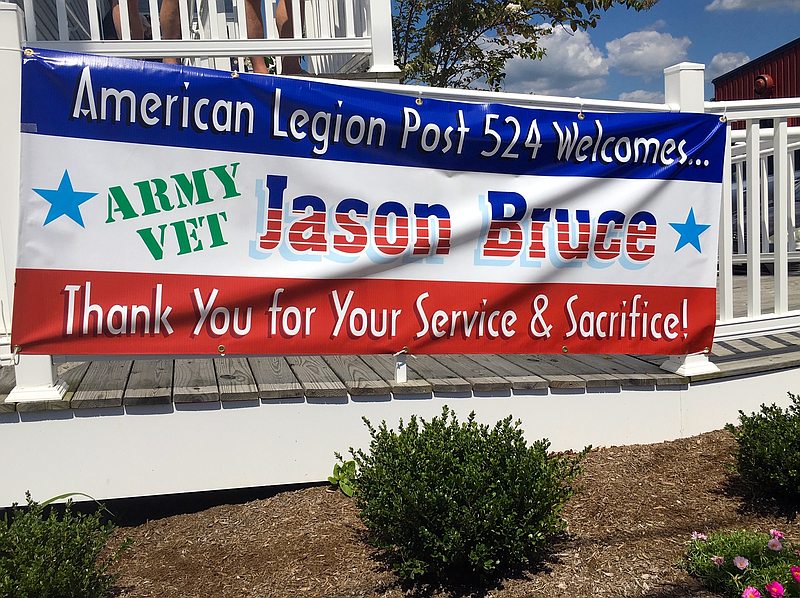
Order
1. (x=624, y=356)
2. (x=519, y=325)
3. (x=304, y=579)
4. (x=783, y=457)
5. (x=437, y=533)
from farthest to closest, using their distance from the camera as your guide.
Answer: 1. (x=624, y=356)
2. (x=519, y=325)
3. (x=783, y=457)
4. (x=304, y=579)
5. (x=437, y=533)

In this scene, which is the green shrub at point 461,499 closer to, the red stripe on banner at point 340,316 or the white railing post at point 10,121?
the red stripe on banner at point 340,316

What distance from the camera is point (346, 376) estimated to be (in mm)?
3689

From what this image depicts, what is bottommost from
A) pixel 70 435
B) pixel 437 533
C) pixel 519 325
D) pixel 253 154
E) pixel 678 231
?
pixel 437 533

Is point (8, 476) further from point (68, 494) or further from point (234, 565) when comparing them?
point (234, 565)

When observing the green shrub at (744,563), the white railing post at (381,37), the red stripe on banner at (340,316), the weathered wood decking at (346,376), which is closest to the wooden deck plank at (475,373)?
the weathered wood decking at (346,376)

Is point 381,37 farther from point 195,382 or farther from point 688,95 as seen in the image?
point 195,382

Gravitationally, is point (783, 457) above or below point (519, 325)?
below

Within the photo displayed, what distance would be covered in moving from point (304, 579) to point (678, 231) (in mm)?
2704

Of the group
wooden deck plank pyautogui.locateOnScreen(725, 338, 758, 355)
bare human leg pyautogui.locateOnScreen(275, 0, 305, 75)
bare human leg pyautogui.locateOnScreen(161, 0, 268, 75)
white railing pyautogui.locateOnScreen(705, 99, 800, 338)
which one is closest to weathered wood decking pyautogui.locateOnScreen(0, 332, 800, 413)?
wooden deck plank pyautogui.locateOnScreen(725, 338, 758, 355)

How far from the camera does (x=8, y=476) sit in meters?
3.09

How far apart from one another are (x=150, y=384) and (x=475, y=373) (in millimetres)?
1682

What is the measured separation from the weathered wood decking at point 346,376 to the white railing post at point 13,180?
0.29 feet

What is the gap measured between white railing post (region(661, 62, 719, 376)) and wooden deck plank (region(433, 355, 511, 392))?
1.10 m

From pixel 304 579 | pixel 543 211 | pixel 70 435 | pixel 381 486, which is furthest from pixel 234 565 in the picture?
pixel 543 211
